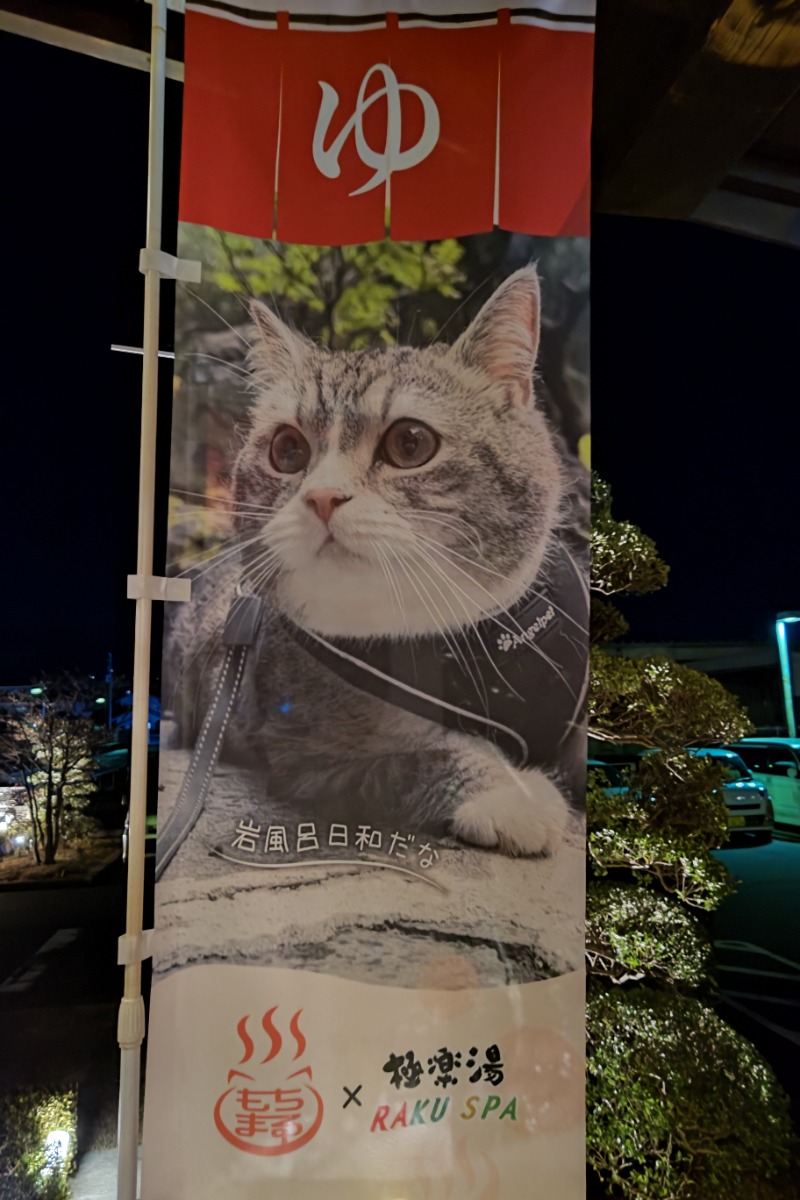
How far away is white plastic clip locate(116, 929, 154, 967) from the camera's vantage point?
1592 millimetres

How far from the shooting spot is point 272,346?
5.50 ft

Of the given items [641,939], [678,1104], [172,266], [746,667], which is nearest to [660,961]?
[641,939]

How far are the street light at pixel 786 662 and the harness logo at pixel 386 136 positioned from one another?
1885 mm

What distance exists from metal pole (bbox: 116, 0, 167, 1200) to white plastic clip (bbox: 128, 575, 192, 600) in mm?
13

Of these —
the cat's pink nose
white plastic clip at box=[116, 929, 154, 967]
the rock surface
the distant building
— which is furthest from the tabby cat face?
the distant building

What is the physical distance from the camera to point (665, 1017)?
172 cm

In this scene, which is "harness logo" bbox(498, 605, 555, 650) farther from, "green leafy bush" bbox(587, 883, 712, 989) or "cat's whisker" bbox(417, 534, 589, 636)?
"green leafy bush" bbox(587, 883, 712, 989)

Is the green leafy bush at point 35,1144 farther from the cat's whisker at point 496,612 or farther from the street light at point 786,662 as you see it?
the street light at point 786,662

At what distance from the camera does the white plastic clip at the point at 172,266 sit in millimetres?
1638

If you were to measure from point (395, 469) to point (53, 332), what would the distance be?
53.9 inches

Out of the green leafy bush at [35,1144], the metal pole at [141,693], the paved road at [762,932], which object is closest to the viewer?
the metal pole at [141,693]

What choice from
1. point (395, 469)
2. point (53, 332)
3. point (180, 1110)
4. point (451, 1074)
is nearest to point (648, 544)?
point (395, 469)

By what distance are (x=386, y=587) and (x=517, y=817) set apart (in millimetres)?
615

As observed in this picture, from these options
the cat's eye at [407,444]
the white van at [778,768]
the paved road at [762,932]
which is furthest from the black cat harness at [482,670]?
the paved road at [762,932]
